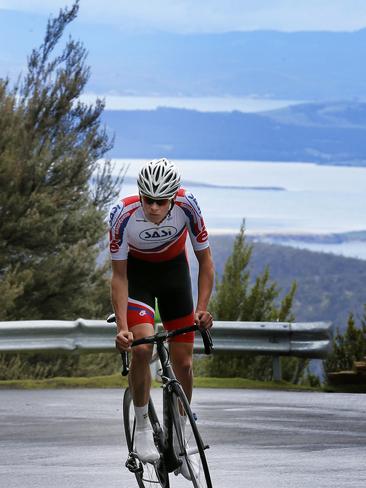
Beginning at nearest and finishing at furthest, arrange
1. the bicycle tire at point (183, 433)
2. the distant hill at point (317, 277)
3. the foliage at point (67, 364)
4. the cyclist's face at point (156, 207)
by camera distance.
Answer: the bicycle tire at point (183, 433) < the cyclist's face at point (156, 207) < the foliage at point (67, 364) < the distant hill at point (317, 277)

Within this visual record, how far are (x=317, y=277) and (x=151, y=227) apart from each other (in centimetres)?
13032

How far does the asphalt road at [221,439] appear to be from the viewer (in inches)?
339

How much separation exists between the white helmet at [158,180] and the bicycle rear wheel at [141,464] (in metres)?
1.25

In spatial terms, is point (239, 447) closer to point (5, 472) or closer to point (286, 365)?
point (5, 472)

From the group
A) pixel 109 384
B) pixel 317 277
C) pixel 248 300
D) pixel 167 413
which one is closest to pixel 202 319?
pixel 167 413

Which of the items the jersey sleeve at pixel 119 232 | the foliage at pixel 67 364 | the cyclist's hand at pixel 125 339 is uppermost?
the jersey sleeve at pixel 119 232

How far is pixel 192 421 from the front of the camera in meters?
6.73

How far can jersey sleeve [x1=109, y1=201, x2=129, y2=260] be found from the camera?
24.8 feet

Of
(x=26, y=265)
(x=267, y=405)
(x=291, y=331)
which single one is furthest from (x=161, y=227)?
(x=26, y=265)

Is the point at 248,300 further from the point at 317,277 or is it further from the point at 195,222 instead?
the point at 317,277

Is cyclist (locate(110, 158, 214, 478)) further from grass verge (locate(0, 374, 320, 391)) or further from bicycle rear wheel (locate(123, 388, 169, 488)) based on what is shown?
grass verge (locate(0, 374, 320, 391))

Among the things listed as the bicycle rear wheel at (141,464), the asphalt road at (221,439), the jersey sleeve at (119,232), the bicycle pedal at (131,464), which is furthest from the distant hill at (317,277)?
the jersey sleeve at (119,232)

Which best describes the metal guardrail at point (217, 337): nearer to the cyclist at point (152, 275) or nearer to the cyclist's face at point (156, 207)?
the cyclist at point (152, 275)

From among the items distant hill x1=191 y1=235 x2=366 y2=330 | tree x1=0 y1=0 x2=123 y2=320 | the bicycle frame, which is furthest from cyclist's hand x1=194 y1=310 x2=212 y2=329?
Result: distant hill x1=191 y1=235 x2=366 y2=330
